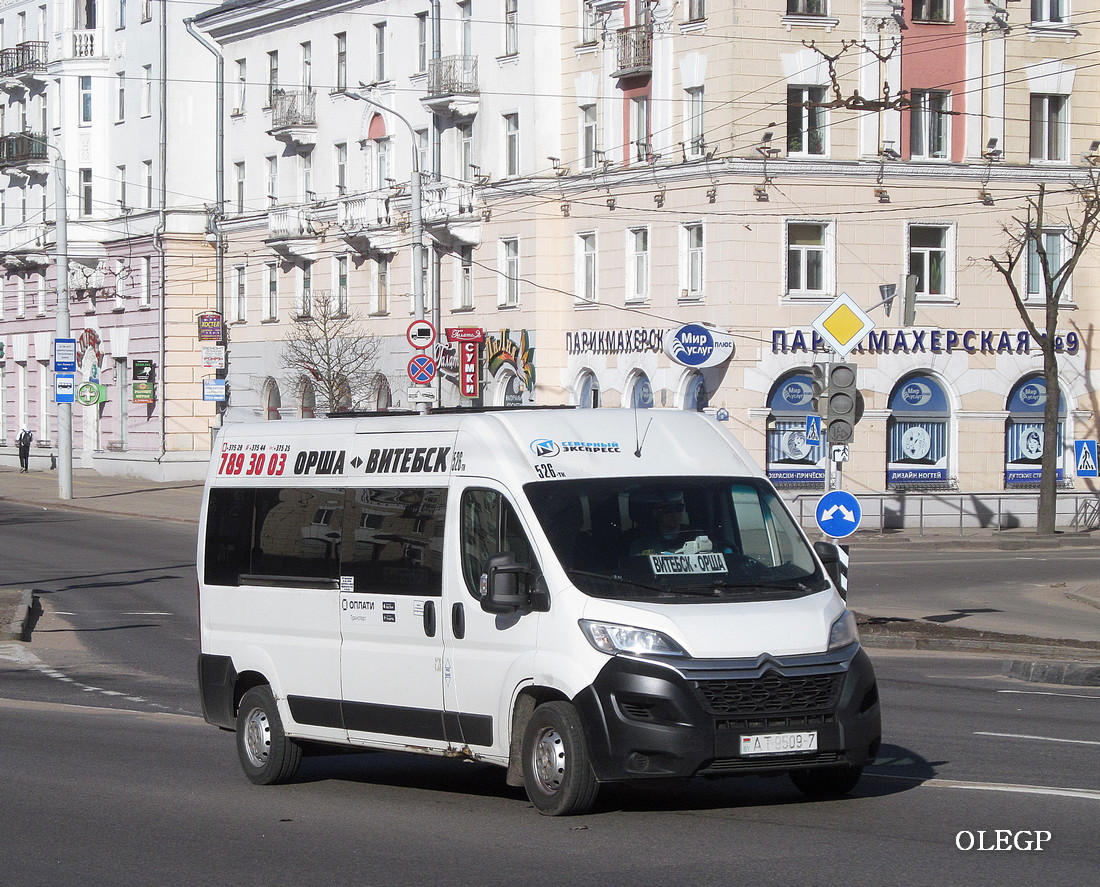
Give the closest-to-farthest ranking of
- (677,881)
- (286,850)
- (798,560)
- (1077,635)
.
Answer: (677,881), (286,850), (798,560), (1077,635)

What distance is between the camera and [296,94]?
180 ft

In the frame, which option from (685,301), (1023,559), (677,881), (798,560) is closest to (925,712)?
(798,560)

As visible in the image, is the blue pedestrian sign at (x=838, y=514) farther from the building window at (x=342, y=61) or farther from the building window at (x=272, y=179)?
the building window at (x=272, y=179)

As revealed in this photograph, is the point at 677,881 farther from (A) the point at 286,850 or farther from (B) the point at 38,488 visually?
(B) the point at 38,488

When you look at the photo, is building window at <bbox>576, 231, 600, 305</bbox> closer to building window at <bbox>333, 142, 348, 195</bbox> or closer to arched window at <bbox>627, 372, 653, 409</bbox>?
arched window at <bbox>627, 372, 653, 409</bbox>

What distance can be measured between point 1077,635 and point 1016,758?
31.1 ft

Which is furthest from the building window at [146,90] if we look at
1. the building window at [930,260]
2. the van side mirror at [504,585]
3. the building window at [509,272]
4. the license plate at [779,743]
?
the license plate at [779,743]

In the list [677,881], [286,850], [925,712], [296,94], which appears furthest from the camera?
[296,94]

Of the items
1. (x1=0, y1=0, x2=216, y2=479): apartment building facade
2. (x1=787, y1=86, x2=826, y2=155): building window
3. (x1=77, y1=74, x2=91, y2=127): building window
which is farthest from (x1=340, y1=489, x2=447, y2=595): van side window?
(x1=77, y1=74, x2=91, y2=127): building window

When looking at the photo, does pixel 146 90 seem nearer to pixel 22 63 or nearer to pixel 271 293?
pixel 22 63

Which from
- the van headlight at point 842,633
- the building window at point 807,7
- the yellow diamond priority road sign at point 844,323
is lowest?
the van headlight at point 842,633

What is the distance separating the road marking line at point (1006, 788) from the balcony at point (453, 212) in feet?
125

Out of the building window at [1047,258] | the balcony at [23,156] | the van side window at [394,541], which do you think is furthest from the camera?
the balcony at [23,156]

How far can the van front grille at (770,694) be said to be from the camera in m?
8.73
